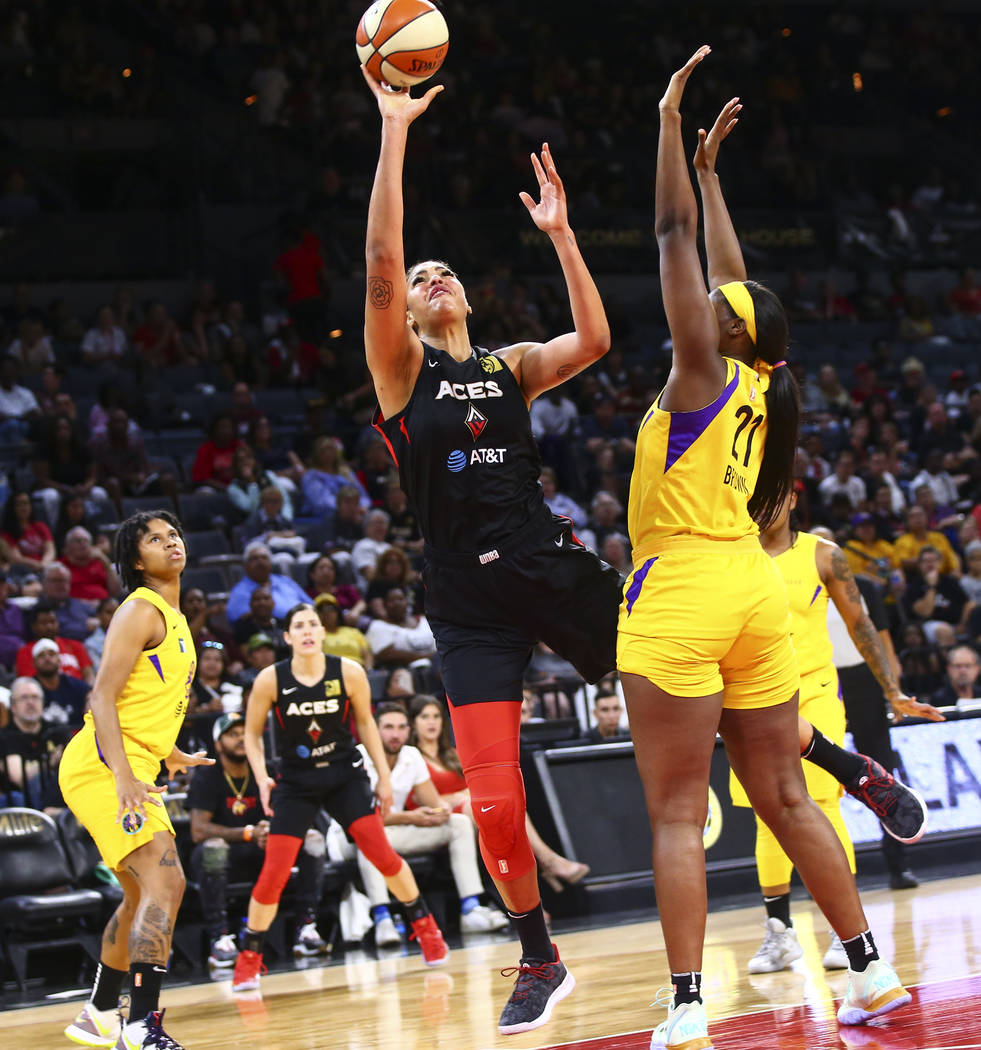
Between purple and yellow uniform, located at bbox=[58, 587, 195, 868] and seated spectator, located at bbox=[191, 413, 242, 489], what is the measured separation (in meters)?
7.39

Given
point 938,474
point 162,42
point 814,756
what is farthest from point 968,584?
point 162,42

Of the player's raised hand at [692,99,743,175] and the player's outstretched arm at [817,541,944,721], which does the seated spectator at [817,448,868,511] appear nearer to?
the player's outstretched arm at [817,541,944,721]

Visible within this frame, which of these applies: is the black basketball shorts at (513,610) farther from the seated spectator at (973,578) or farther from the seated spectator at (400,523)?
the seated spectator at (973,578)

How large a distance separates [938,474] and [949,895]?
24.9 feet

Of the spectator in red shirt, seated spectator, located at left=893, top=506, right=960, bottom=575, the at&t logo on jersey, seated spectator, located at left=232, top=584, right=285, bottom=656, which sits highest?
the spectator in red shirt

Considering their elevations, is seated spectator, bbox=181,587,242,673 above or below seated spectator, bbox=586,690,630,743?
above

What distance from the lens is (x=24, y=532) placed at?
37.8 ft

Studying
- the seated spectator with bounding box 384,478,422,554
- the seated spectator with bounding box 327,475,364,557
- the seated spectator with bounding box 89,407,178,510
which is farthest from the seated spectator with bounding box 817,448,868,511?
the seated spectator with bounding box 89,407,178,510

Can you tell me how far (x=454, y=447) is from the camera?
4754 millimetres

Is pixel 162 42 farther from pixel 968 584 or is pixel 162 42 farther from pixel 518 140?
pixel 968 584

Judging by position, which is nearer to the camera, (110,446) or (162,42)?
(110,446)

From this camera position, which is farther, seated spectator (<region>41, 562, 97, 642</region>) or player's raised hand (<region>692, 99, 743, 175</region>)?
seated spectator (<region>41, 562, 97, 642</region>)

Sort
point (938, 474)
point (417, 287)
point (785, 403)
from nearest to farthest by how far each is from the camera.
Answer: point (785, 403)
point (417, 287)
point (938, 474)

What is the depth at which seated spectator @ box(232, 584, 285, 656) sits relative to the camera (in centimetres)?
1080
